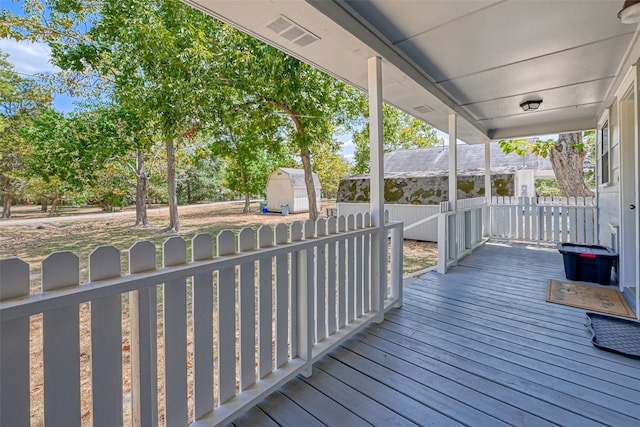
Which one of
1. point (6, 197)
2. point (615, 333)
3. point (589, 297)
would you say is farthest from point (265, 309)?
point (6, 197)

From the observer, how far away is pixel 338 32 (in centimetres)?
195

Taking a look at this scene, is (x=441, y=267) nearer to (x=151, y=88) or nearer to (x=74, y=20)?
(x=151, y=88)

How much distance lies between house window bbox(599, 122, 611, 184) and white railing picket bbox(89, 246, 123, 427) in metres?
5.10

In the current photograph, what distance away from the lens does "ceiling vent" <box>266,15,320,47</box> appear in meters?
1.84

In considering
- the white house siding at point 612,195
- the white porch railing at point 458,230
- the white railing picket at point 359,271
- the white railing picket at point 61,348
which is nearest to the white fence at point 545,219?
the white porch railing at point 458,230

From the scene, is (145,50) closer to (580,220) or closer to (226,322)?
(226,322)

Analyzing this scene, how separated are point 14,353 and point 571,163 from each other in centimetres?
951

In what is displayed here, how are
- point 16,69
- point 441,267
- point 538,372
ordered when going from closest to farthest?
point 538,372 → point 441,267 → point 16,69

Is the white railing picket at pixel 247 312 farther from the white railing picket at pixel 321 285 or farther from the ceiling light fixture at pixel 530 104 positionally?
the ceiling light fixture at pixel 530 104

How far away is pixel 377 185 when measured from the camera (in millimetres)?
2412

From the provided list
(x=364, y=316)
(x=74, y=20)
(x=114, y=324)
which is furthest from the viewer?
(x=74, y=20)

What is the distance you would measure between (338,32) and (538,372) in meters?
2.47

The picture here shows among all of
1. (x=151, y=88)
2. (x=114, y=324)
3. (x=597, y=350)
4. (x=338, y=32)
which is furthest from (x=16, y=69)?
(x=597, y=350)

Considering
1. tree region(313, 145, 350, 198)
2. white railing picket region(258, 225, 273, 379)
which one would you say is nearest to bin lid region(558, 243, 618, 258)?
white railing picket region(258, 225, 273, 379)
